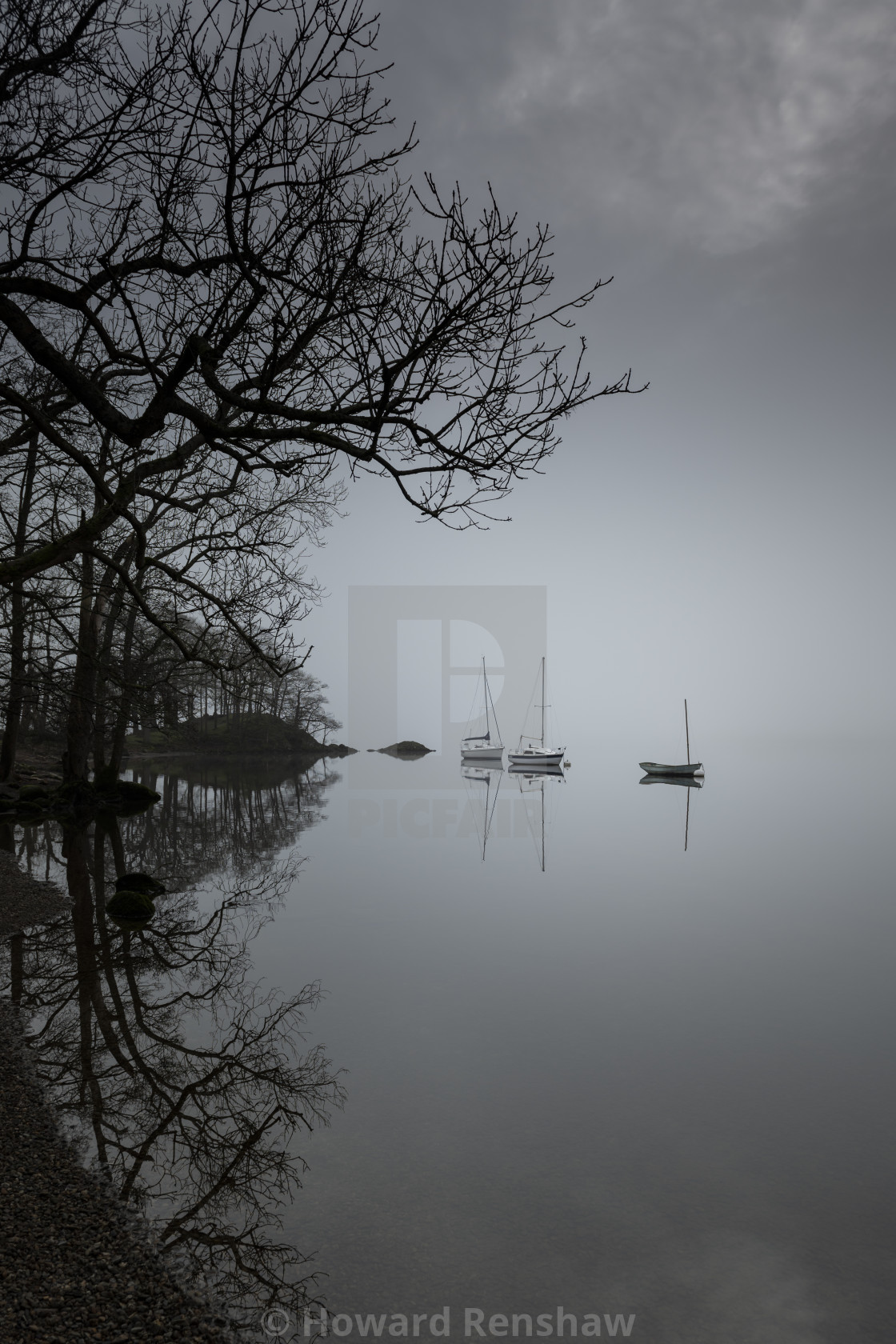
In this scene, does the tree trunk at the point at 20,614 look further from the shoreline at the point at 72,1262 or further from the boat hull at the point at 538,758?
the boat hull at the point at 538,758

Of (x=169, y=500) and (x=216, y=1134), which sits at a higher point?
(x=169, y=500)

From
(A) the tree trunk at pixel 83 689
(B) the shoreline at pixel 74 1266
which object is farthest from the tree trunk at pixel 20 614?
(B) the shoreline at pixel 74 1266

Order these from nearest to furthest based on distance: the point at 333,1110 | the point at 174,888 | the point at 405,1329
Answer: the point at 405,1329, the point at 333,1110, the point at 174,888

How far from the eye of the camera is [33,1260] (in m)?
4.09

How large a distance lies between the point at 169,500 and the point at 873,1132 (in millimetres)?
8937

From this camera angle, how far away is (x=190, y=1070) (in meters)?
7.34

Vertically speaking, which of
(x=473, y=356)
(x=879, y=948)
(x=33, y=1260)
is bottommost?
(x=879, y=948)

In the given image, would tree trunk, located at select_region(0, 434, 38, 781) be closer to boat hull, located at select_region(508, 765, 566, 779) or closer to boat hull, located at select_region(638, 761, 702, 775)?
boat hull, located at select_region(638, 761, 702, 775)

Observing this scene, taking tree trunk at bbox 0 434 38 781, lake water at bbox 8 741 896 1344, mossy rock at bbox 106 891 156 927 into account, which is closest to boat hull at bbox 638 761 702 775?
lake water at bbox 8 741 896 1344

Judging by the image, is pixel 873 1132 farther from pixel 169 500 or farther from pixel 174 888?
pixel 174 888

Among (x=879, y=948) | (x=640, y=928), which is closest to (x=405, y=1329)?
(x=640, y=928)

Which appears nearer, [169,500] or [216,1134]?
[216,1134]

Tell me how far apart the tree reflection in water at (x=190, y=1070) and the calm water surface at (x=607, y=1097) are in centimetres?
32

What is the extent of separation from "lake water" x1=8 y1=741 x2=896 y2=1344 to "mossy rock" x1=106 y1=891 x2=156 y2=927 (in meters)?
1.82
